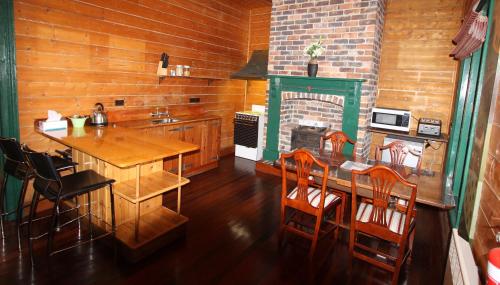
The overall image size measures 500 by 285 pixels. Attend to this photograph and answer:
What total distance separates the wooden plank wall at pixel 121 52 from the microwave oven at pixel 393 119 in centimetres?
277

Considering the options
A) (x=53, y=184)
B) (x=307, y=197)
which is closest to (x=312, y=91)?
(x=307, y=197)

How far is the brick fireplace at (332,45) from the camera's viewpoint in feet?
13.3

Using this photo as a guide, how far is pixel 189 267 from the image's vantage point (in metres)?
2.44

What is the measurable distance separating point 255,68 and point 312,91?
54.2 inches

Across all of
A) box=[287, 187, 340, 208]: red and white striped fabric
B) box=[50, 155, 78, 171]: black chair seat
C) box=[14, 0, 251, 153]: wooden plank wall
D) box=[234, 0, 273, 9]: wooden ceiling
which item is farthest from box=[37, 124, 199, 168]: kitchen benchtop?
box=[234, 0, 273, 9]: wooden ceiling

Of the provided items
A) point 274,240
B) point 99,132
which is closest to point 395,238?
point 274,240

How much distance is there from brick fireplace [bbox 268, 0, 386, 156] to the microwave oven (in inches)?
6.2

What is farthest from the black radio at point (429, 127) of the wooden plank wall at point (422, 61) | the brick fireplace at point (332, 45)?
the brick fireplace at point (332, 45)

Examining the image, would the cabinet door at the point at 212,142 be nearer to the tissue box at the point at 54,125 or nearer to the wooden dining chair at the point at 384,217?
the tissue box at the point at 54,125

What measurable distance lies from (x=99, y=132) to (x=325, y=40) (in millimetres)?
3194

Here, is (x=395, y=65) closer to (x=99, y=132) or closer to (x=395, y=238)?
(x=395, y=238)

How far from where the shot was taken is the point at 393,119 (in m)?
4.23

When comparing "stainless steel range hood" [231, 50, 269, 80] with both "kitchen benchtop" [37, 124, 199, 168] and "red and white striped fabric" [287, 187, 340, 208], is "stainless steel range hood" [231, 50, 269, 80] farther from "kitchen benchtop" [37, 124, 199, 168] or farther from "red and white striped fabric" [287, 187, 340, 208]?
"red and white striped fabric" [287, 187, 340, 208]

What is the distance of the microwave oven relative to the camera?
419cm
